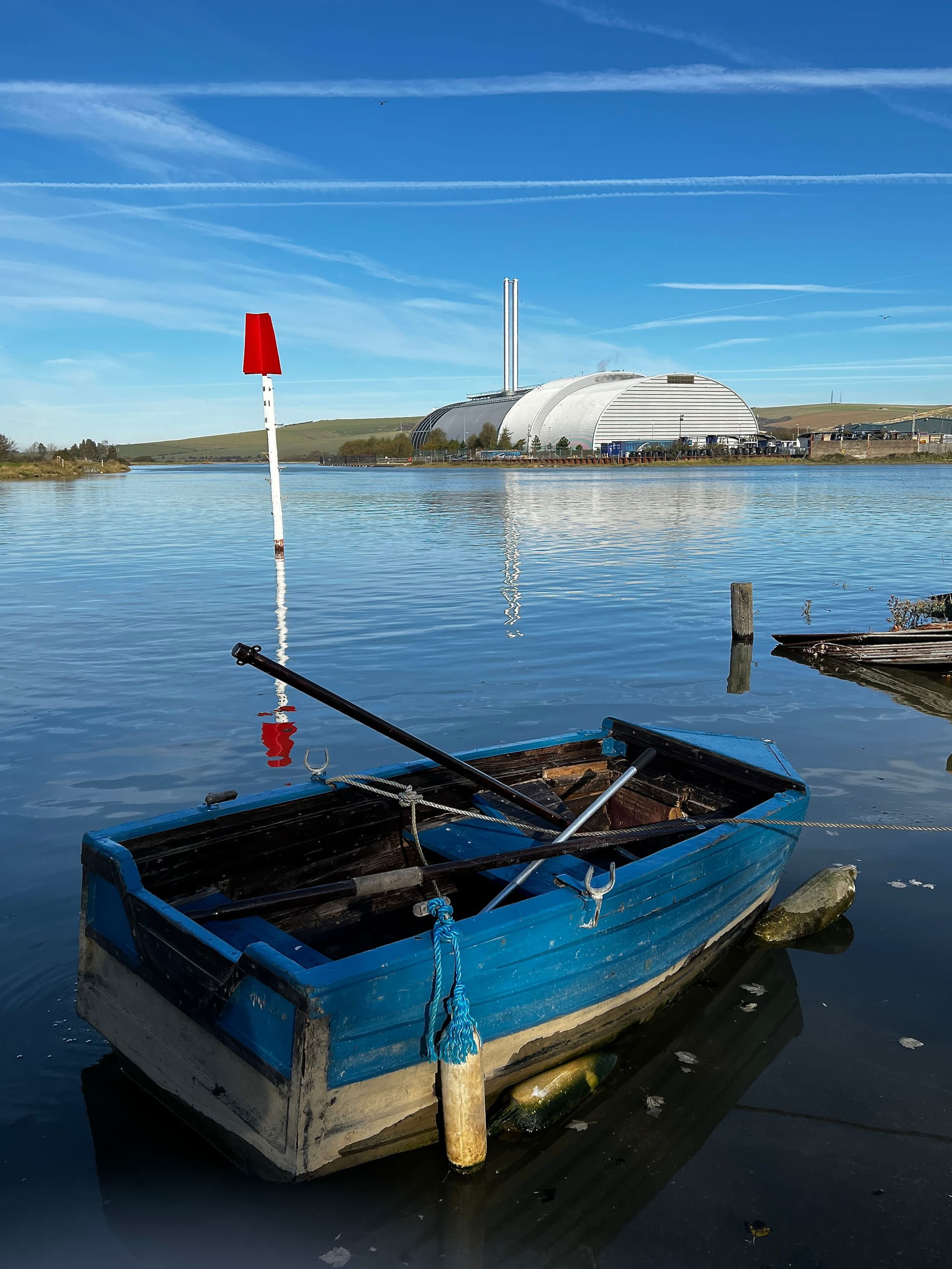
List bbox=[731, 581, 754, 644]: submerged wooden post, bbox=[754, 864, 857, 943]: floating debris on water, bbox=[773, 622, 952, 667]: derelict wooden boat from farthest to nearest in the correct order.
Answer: bbox=[731, 581, 754, 644]: submerged wooden post → bbox=[773, 622, 952, 667]: derelict wooden boat → bbox=[754, 864, 857, 943]: floating debris on water

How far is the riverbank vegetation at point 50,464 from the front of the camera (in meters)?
106

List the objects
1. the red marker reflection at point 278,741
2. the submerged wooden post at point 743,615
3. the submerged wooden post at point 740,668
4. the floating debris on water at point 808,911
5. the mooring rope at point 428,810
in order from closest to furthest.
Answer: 1. the mooring rope at point 428,810
2. the floating debris on water at point 808,911
3. the red marker reflection at point 278,741
4. the submerged wooden post at point 740,668
5. the submerged wooden post at point 743,615

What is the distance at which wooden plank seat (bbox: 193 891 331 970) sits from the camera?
5.40 meters

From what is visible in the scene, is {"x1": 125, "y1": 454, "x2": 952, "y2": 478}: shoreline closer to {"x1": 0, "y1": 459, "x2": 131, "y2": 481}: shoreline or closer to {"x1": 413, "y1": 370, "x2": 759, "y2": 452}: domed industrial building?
{"x1": 413, "y1": 370, "x2": 759, "y2": 452}: domed industrial building

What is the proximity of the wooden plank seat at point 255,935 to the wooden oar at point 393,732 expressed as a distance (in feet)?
4.47

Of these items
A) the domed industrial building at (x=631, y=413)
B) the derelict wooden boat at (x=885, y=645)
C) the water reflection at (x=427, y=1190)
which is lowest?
the water reflection at (x=427, y=1190)

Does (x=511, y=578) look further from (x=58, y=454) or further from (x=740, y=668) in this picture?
(x=58, y=454)

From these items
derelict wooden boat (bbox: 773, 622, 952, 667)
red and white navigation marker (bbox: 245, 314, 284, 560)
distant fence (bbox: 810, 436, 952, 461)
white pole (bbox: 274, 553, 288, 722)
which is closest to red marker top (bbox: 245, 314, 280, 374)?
red and white navigation marker (bbox: 245, 314, 284, 560)

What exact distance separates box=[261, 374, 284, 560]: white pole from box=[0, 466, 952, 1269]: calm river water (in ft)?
4.22

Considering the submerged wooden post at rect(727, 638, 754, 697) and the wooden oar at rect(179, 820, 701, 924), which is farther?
the submerged wooden post at rect(727, 638, 754, 697)

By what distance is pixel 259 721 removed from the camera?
13.1 metres

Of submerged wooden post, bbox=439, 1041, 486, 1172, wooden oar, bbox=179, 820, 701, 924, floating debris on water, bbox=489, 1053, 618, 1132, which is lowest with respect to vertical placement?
floating debris on water, bbox=489, 1053, 618, 1132

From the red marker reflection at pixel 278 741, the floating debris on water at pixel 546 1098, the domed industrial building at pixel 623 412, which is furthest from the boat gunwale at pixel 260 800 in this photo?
the domed industrial building at pixel 623 412

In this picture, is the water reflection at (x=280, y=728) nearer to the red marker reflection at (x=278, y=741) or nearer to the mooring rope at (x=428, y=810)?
the red marker reflection at (x=278, y=741)
